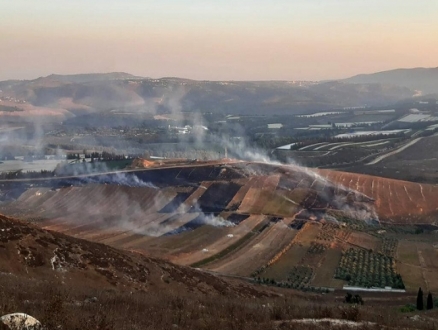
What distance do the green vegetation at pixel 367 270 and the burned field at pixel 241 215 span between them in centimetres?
32

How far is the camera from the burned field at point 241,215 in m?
34.2

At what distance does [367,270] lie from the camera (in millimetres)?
31734

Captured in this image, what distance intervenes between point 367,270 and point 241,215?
14.8m

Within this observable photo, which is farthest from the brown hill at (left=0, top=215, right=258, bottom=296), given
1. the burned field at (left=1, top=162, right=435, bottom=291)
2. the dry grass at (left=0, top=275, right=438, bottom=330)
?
the burned field at (left=1, top=162, right=435, bottom=291)

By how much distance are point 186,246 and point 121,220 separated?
30.5 feet

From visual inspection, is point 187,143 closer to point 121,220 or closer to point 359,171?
point 359,171

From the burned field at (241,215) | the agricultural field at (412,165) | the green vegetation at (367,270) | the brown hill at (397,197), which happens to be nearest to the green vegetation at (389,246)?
the burned field at (241,215)

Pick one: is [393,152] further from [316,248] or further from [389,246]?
[316,248]

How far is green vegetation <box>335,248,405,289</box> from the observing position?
96.4 ft

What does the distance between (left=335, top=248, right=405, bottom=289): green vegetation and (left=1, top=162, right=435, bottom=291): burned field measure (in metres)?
0.32

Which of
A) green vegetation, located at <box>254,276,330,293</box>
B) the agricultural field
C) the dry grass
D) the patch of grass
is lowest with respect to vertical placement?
the patch of grass

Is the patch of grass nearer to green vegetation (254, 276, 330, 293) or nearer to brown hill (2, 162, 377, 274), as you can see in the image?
brown hill (2, 162, 377, 274)

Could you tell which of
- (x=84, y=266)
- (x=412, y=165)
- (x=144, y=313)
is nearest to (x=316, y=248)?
(x=84, y=266)

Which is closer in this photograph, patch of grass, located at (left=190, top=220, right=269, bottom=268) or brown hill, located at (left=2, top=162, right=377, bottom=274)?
patch of grass, located at (left=190, top=220, right=269, bottom=268)
